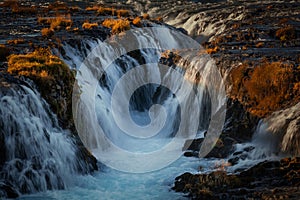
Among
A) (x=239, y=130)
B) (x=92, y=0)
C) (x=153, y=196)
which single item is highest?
(x=92, y=0)

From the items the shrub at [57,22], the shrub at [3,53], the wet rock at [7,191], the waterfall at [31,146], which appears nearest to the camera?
the wet rock at [7,191]

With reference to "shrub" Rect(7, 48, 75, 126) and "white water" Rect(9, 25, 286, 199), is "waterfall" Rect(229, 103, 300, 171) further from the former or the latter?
"shrub" Rect(7, 48, 75, 126)

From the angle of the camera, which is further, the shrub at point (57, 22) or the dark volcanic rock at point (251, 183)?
the shrub at point (57, 22)

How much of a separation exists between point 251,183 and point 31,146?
733cm

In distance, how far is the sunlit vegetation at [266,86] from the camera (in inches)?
725

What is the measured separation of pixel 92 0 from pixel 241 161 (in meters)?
52.9

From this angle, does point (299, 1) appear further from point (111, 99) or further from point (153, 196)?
point (153, 196)

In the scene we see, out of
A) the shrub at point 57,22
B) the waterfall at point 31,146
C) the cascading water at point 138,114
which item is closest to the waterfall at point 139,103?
the cascading water at point 138,114

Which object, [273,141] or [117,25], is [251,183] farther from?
[117,25]

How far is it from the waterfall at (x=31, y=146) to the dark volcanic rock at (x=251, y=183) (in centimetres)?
409

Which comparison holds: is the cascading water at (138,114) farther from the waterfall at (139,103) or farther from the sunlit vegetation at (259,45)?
the sunlit vegetation at (259,45)

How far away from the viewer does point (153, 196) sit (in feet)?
48.7

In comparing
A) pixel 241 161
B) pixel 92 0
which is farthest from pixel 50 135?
pixel 92 0

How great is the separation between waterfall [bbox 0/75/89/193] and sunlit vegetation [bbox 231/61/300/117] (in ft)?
24.9
